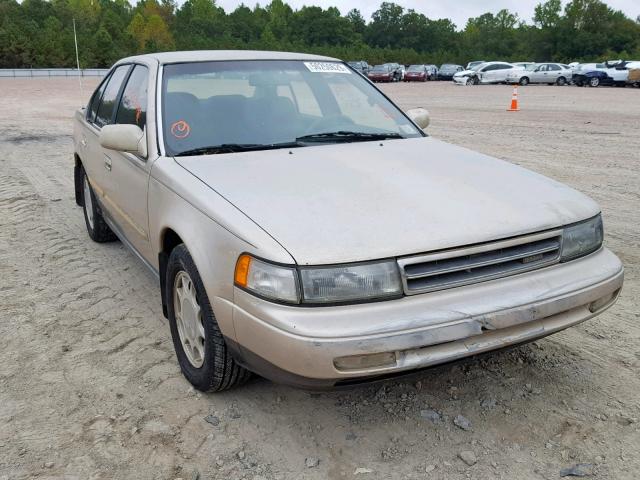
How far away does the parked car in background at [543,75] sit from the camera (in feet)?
122

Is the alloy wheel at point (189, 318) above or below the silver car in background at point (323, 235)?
below

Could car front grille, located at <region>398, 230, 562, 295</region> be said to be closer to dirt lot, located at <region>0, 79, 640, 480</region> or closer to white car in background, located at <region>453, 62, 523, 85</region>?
dirt lot, located at <region>0, 79, 640, 480</region>

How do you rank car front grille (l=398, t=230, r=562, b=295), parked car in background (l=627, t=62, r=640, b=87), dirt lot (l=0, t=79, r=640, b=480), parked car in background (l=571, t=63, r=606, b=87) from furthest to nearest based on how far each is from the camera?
parked car in background (l=571, t=63, r=606, b=87) → parked car in background (l=627, t=62, r=640, b=87) → dirt lot (l=0, t=79, r=640, b=480) → car front grille (l=398, t=230, r=562, b=295)

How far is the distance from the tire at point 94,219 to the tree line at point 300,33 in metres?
51.2

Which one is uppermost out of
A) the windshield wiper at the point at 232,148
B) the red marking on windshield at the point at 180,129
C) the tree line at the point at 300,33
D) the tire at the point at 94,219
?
the tree line at the point at 300,33

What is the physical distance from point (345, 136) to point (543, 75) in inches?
1493

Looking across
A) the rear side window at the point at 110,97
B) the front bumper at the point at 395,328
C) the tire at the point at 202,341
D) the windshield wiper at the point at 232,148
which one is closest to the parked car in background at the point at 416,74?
the rear side window at the point at 110,97

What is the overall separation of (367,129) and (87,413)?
2288 mm

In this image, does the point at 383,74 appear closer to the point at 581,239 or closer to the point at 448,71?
the point at 448,71

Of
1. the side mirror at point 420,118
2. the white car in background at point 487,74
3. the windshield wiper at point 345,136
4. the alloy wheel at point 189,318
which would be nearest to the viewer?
the alloy wheel at point 189,318

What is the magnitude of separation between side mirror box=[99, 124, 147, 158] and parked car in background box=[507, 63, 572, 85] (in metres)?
38.1

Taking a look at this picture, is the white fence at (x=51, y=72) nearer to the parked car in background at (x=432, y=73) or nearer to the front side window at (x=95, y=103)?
the parked car in background at (x=432, y=73)

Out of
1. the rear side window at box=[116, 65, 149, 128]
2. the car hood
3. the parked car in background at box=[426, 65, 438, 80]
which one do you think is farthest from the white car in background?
the car hood

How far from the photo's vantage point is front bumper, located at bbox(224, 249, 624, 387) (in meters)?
2.27
